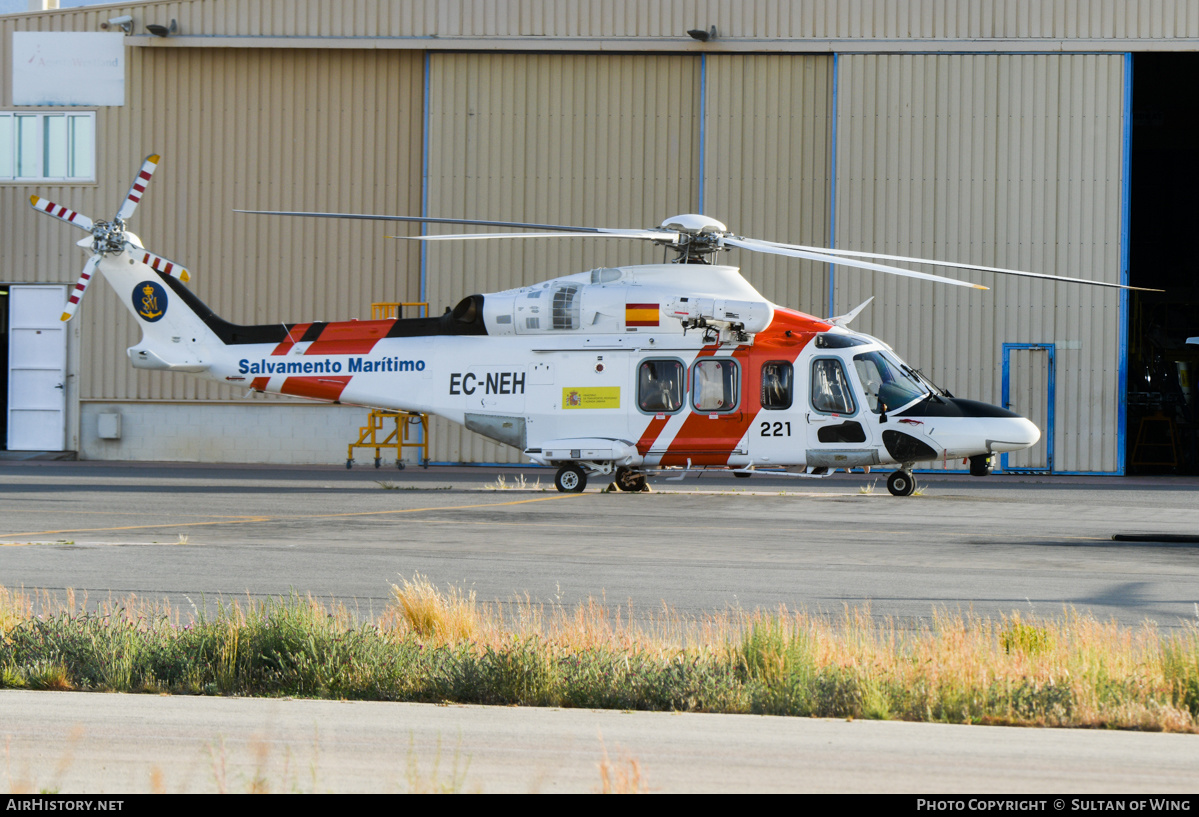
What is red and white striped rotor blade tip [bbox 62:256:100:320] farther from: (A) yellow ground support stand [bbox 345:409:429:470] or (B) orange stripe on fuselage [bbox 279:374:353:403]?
(A) yellow ground support stand [bbox 345:409:429:470]

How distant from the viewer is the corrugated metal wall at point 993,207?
29.0 m

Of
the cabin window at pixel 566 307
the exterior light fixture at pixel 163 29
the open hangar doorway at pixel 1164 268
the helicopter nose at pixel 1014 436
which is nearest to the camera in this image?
the helicopter nose at pixel 1014 436

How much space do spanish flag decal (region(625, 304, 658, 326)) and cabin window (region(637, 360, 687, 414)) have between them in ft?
2.19

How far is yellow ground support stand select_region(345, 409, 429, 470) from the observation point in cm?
2791

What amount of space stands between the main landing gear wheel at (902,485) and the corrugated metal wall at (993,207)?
27.9ft

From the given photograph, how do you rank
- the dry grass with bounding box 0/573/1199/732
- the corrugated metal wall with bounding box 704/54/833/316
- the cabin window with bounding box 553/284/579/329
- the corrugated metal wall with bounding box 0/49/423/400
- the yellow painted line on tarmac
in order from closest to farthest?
1. the dry grass with bounding box 0/573/1199/732
2. the yellow painted line on tarmac
3. the cabin window with bounding box 553/284/579/329
4. the corrugated metal wall with bounding box 704/54/833/316
5. the corrugated metal wall with bounding box 0/49/423/400

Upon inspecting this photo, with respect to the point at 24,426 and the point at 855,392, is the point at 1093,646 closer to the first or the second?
the point at 855,392

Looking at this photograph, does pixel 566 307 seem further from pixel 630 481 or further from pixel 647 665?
pixel 647 665

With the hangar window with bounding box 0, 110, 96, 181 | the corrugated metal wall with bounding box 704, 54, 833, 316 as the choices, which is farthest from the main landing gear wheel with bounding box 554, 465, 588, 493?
the hangar window with bounding box 0, 110, 96, 181

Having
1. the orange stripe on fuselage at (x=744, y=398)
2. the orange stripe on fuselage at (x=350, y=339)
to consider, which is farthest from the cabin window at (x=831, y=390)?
the orange stripe on fuselage at (x=350, y=339)

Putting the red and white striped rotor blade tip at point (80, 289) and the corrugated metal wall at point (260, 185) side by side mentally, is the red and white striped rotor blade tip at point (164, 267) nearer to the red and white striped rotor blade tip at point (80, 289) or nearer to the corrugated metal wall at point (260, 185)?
the red and white striped rotor blade tip at point (80, 289)

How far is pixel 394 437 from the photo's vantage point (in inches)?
1192

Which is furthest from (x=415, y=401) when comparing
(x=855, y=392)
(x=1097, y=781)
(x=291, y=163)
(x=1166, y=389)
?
(x=1166, y=389)

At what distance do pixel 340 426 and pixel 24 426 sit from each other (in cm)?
833
